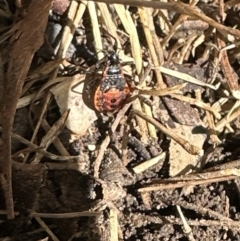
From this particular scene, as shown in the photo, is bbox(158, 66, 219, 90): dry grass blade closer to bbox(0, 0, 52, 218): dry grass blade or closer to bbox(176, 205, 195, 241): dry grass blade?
bbox(176, 205, 195, 241): dry grass blade

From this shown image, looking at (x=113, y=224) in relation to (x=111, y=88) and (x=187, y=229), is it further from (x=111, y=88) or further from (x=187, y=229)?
(x=111, y=88)

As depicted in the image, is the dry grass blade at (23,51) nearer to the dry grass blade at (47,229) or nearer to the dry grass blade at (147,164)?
the dry grass blade at (47,229)

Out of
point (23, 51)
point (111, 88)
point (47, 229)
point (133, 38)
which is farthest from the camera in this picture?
point (133, 38)

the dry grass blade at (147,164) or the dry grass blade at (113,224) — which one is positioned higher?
the dry grass blade at (147,164)

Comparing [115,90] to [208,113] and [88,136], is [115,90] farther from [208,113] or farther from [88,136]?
[208,113]

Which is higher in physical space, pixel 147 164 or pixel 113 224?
pixel 147 164

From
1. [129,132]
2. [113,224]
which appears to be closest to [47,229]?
[113,224]

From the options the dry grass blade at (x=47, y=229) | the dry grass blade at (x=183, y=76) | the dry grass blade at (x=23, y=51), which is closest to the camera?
the dry grass blade at (x=23, y=51)

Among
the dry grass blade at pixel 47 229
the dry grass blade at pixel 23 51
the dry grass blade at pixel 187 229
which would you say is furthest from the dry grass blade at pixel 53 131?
the dry grass blade at pixel 187 229

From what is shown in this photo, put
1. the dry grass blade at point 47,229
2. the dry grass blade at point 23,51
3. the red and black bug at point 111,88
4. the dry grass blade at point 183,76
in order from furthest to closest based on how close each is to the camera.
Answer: the dry grass blade at point 183,76
the red and black bug at point 111,88
the dry grass blade at point 47,229
the dry grass blade at point 23,51

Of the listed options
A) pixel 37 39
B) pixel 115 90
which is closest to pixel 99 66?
pixel 115 90
